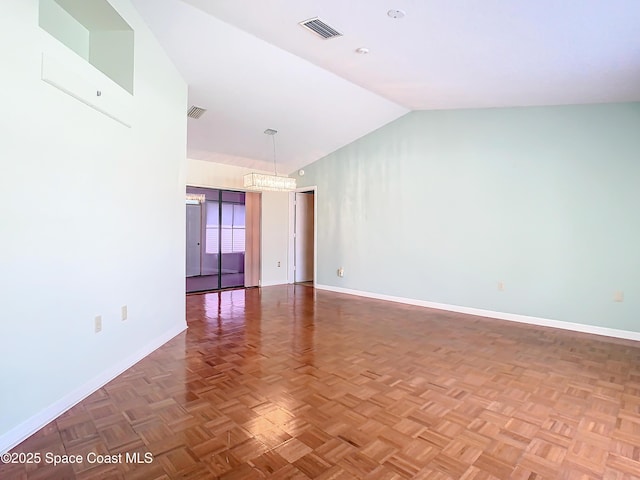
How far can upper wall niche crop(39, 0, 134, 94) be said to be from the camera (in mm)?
2859

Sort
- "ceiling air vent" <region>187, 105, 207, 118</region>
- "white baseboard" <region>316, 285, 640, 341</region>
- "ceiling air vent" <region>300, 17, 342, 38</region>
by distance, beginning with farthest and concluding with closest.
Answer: "ceiling air vent" <region>187, 105, 207, 118</region>, "white baseboard" <region>316, 285, 640, 341</region>, "ceiling air vent" <region>300, 17, 342, 38</region>

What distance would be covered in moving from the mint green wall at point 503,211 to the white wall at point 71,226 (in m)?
3.58

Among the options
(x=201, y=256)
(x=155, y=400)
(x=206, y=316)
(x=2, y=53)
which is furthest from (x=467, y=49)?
(x=201, y=256)

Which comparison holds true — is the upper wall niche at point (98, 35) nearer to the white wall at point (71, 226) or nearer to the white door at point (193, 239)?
the white wall at point (71, 226)

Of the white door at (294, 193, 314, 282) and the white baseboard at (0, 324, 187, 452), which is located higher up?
the white door at (294, 193, 314, 282)

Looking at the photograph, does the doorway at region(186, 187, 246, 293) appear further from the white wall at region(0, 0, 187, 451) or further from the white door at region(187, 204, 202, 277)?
the white wall at region(0, 0, 187, 451)

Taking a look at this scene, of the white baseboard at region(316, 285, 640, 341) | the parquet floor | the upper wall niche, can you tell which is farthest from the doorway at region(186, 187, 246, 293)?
the upper wall niche

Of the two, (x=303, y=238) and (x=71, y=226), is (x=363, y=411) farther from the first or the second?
(x=303, y=238)

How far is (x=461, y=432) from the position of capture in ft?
7.05

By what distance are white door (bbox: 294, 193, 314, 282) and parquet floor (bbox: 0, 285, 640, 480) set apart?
→ 13.4 feet

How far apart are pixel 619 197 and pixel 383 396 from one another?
3.62 meters

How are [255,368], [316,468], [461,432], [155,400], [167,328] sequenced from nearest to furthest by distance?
[316,468] → [461,432] → [155,400] → [255,368] → [167,328]

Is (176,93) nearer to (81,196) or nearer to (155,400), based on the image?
(81,196)

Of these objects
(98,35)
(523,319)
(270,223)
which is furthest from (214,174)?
(523,319)
